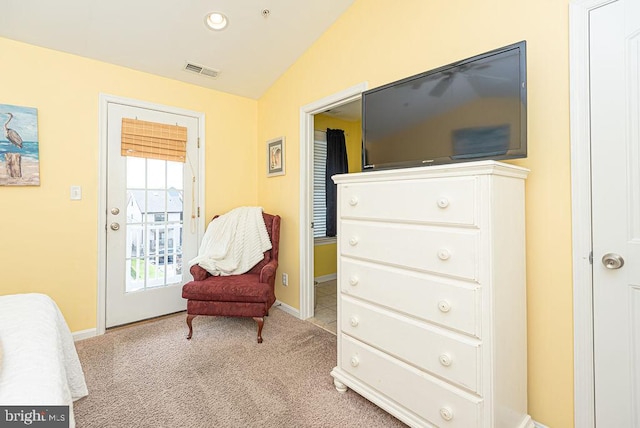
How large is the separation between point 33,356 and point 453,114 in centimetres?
190

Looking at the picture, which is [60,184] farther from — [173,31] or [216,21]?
[216,21]

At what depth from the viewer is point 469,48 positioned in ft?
5.71

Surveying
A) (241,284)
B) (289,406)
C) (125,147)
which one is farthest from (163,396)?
(125,147)

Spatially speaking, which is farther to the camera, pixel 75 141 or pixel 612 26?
pixel 75 141

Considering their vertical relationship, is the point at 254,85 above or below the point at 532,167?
above

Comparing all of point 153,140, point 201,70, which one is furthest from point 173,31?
point 153,140

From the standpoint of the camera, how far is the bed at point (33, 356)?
713mm

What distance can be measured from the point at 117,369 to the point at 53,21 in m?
2.54

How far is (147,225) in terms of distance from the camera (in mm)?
2914

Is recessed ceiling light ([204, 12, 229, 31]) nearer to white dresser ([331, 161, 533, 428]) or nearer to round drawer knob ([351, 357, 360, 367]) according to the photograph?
white dresser ([331, 161, 533, 428])

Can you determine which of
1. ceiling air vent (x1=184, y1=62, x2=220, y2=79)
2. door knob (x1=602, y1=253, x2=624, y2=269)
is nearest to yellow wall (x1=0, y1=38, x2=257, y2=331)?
ceiling air vent (x1=184, y1=62, x2=220, y2=79)

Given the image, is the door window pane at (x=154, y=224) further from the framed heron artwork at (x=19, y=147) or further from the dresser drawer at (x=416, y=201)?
the dresser drawer at (x=416, y=201)

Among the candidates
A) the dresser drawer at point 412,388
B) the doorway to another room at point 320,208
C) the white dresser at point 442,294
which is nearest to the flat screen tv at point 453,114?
the white dresser at point 442,294

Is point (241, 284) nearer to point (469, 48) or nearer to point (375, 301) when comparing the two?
point (375, 301)
